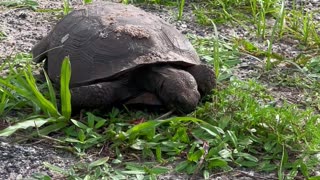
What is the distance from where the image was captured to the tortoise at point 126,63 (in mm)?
3568

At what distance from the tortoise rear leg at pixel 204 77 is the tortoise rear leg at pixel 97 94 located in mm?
395

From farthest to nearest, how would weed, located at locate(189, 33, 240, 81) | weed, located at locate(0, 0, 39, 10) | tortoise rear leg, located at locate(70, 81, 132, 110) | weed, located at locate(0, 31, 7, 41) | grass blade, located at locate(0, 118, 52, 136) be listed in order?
weed, located at locate(0, 0, 39, 10)
weed, located at locate(0, 31, 7, 41)
weed, located at locate(189, 33, 240, 81)
tortoise rear leg, located at locate(70, 81, 132, 110)
grass blade, located at locate(0, 118, 52, 136)

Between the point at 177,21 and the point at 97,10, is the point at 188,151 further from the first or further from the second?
the point at 177,21

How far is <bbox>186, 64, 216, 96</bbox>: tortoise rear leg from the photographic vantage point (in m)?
3.76

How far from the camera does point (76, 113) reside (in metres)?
3.62

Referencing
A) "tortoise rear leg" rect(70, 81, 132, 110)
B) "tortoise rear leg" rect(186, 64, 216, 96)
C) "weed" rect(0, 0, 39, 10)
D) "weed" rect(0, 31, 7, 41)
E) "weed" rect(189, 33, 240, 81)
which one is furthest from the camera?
"weed" rect(0, 0, 39, 10)

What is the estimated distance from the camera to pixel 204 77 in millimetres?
3764

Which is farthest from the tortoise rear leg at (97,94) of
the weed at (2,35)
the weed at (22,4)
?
the weed at (22,4)

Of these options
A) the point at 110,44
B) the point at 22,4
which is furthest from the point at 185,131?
the point at 22,4

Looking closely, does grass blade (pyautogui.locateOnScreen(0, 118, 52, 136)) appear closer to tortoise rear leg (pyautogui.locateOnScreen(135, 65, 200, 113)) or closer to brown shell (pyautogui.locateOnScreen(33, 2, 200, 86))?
brown shell (pyautogui.locateOnScreen(33, 2, 200, 86))

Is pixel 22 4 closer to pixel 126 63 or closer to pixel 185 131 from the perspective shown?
pixel 126 63

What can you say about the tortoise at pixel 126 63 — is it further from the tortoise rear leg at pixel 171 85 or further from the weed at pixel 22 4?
the weed at pixel 22 4

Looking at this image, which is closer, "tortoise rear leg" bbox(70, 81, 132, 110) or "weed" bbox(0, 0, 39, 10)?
"tortoise rear leg" bbox(70, 81, 132, 110)

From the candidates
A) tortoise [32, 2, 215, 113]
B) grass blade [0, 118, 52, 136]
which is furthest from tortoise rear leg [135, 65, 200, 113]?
grass blade [0, 118, 52, 136]
